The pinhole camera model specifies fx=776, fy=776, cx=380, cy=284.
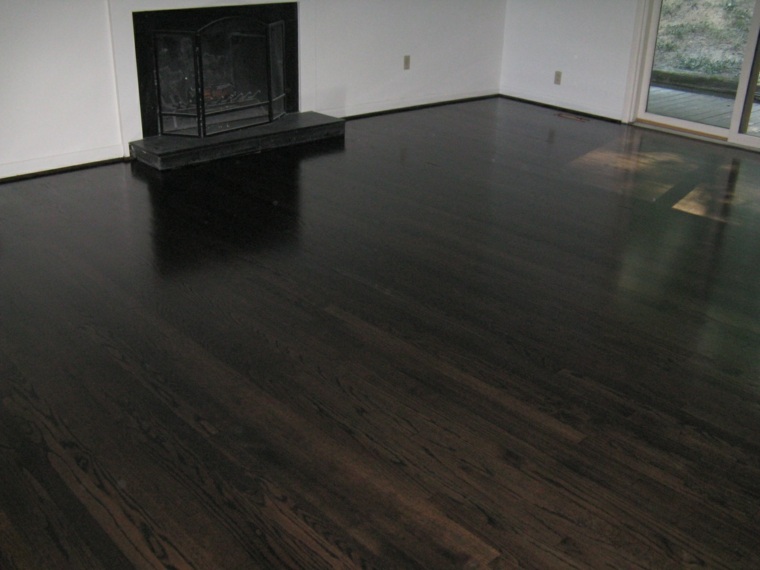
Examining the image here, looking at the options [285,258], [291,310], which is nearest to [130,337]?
[291,310]

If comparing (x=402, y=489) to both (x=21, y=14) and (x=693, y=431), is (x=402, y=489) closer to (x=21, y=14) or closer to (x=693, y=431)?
(x=693, y=431)

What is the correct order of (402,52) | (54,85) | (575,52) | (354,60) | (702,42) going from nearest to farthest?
(54,85) < (702,42) < (354,60) < (402,52) < (575,52)

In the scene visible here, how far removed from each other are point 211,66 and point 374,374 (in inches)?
118

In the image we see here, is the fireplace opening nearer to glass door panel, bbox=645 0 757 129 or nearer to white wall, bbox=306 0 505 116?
white wall, bbox=306 0 505 116

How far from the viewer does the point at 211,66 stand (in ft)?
15.8

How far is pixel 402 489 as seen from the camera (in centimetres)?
205

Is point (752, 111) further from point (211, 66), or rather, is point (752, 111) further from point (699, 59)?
point (211, 66)

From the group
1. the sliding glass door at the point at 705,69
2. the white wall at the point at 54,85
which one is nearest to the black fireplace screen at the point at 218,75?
the white wall at the point at 54,85

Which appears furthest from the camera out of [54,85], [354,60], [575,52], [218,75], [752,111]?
[575,52]

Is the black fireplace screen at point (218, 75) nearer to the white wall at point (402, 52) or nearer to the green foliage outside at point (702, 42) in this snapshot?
the white wall at point (402, 52)

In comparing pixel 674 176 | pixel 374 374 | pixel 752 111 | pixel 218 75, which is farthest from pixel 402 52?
pixel 374 374

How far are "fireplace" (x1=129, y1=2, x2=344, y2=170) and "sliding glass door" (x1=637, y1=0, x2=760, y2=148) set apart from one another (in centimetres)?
255

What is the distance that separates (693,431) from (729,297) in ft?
3.50

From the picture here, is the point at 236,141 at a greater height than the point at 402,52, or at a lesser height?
lesser
